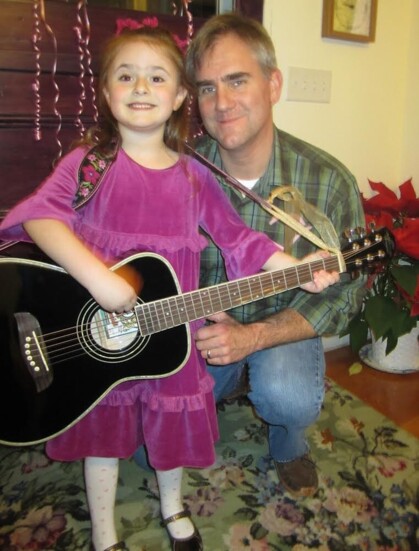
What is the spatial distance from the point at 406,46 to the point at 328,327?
4.52ft

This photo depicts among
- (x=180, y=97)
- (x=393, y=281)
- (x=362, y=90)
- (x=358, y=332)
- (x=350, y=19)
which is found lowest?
(x=358, y=332)

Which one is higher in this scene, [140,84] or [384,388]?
[140,84]

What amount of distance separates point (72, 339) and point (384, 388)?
1428 millimetres

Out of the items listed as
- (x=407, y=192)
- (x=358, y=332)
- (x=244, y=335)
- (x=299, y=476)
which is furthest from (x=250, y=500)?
(x=407, y=192)

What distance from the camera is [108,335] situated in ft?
2.93

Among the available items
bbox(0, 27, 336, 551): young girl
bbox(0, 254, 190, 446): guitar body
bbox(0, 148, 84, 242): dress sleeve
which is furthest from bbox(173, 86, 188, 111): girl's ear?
bbox(0, 254, 190, 446): guitar body

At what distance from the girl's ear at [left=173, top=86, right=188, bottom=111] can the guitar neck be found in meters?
0.43

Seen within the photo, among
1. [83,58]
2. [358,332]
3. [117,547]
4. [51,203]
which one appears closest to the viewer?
[51,203]

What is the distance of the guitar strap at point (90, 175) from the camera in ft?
2.84

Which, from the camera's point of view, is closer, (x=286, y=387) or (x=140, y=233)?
(x=140, y=233)

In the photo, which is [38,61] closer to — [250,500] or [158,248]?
[158,248]

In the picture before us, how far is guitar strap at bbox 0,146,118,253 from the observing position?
87 centimetres

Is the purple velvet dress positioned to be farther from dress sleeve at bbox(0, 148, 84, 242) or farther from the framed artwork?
the framed artwork

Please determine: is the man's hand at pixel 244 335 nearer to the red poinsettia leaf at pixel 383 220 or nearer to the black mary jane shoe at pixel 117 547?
the black mary jane shoe at pixel 117 547
